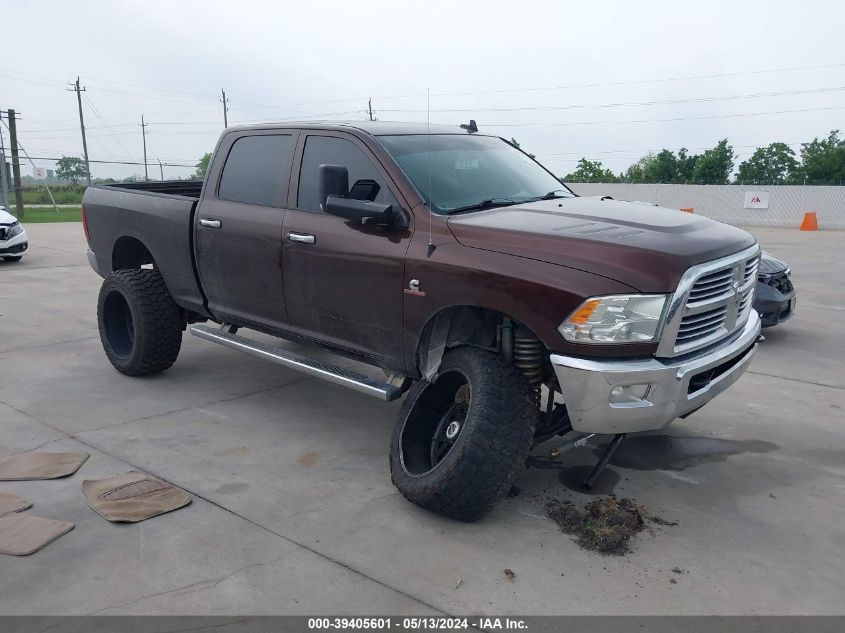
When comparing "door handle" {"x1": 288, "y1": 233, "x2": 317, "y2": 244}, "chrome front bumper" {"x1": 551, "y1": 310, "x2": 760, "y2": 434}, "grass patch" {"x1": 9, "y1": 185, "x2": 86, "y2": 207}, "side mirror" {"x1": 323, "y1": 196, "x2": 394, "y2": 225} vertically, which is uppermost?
"side mirror" {"x1": 323, "y1": 196, "x2": 394, "y2": 225}

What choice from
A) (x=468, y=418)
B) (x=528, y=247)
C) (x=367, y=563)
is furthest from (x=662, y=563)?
(x=528, y=247)

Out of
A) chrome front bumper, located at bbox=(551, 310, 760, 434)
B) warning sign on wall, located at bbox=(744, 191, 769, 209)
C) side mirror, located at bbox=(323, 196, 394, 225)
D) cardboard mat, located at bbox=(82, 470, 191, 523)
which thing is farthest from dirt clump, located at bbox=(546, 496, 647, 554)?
warning sign on wall, located at bbox=(744, 191, 769, 209)

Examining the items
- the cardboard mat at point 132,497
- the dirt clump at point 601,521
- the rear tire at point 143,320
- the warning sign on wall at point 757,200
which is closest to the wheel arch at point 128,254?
the rear tire at point 143,320

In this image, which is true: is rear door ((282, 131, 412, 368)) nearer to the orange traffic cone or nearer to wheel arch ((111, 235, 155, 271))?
wheel arch ((111, 235, 155, 271))

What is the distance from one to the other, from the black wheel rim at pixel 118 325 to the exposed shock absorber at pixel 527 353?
360 centimetres

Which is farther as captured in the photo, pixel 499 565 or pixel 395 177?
pixel 395 177

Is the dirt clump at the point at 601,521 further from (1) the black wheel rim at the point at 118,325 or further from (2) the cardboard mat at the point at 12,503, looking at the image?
(1) the black wheel rim at the point at 118,325

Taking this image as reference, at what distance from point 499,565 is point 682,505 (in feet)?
4.07

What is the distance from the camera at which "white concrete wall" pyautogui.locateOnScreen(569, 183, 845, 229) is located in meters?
28.5

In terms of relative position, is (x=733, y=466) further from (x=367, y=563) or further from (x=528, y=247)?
(x=367, y=563)

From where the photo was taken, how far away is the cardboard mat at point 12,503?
12.7 feet

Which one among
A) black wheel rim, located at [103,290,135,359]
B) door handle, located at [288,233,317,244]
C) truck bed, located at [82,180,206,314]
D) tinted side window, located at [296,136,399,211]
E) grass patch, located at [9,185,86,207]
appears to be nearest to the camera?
tinted side window, located at [296,136,399,211]

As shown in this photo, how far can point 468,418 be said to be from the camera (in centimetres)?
378

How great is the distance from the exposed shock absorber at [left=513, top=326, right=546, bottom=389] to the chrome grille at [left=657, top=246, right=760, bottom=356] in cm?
67
